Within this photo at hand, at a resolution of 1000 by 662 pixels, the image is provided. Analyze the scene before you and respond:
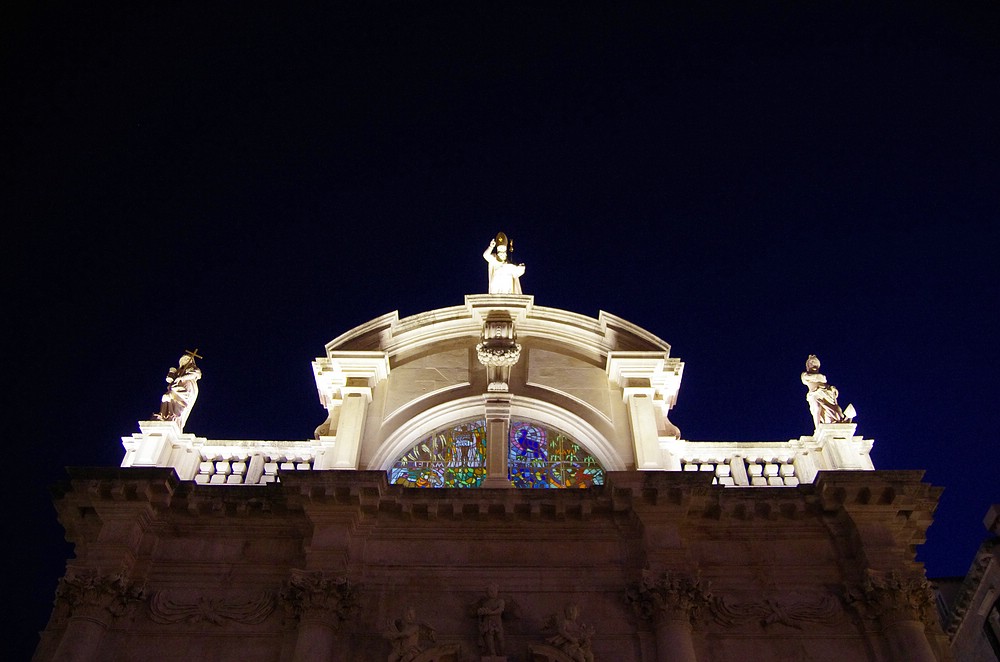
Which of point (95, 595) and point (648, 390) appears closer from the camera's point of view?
point (95, 595)

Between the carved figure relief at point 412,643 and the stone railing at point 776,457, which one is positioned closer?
the carved figure relief at point 412,643

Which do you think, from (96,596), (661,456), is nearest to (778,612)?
(661,456)

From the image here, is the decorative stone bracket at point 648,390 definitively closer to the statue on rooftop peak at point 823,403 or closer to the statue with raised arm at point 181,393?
the statue on rooftop peak at point 823,403

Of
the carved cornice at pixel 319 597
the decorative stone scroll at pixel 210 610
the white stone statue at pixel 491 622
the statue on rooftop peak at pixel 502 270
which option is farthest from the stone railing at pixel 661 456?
the statue on rooftop peak at pixel 502 270

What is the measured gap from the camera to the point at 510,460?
17.6 meters

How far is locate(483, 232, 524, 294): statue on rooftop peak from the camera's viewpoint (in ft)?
68.5

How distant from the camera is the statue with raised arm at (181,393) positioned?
1744 cm

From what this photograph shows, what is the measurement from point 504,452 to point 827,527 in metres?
6.05

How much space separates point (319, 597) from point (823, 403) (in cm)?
1044

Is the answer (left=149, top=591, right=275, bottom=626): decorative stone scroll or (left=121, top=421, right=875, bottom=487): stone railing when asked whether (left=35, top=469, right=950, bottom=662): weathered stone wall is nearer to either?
(left=149, top=591, right=275, bottom=626): decorative stone scroll

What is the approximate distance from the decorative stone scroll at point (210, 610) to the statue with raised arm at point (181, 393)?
397 cm

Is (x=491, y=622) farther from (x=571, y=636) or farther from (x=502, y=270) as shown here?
(x=502, y=270)

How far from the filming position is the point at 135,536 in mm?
14938

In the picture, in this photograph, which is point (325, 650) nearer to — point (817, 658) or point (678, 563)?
point (678, 563)
